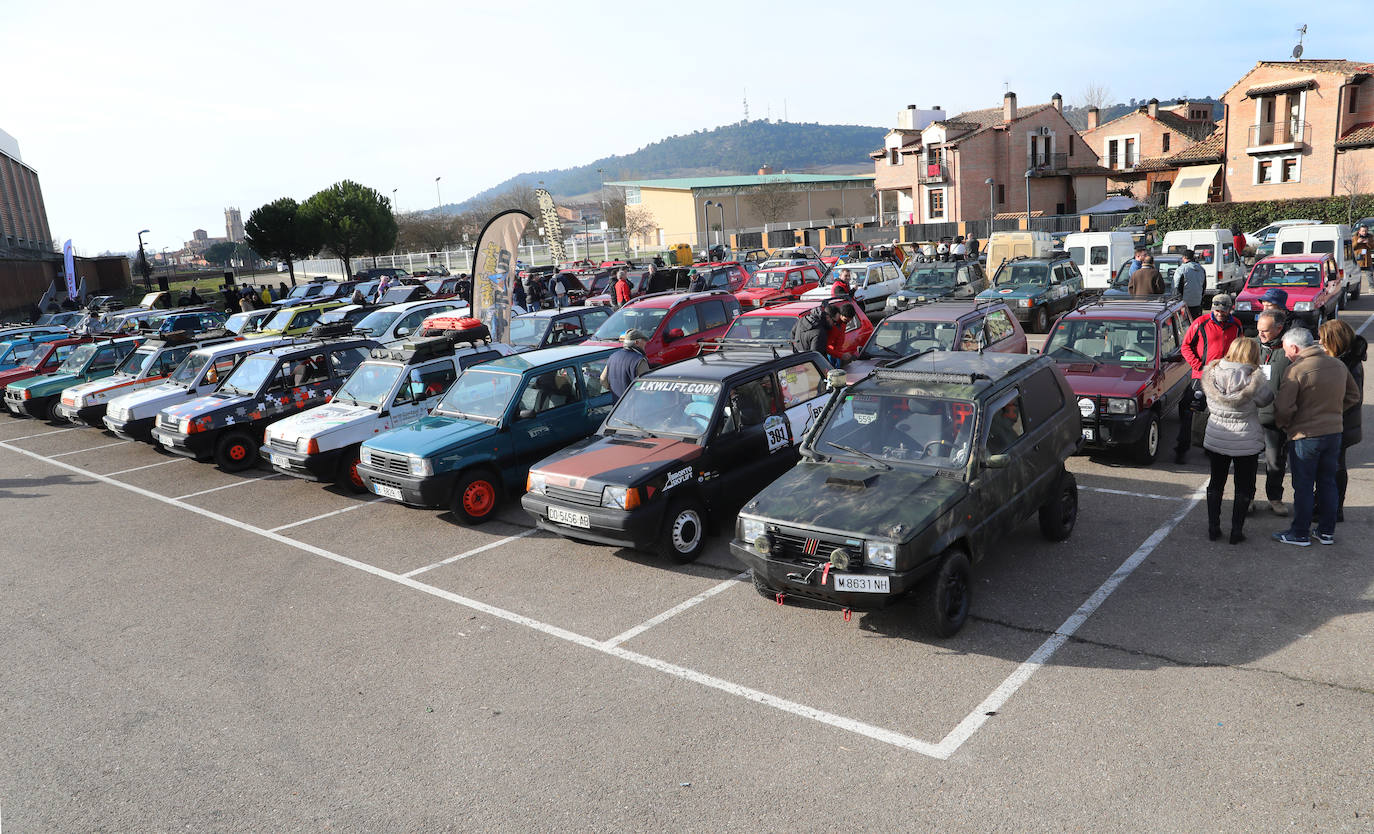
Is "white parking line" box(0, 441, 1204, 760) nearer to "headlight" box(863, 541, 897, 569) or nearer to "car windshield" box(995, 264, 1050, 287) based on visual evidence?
"headlight" box(863, 541, 897, 569)

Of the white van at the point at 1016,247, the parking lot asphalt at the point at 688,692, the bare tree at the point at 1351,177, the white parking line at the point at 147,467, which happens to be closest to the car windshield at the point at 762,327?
the parking lot asphalt at the point at 688,692

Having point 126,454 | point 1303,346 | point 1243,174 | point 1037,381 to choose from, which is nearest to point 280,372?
point 126,454

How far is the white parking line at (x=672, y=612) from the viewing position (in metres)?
6.48

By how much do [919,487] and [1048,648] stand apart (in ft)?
4.47

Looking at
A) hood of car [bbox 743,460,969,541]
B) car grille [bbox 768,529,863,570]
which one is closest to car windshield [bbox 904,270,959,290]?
hood of car [bbox 743,460,969,541]

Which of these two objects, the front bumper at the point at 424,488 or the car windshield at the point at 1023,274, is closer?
the front bumper at the point at 424,488

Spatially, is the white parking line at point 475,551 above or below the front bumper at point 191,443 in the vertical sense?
below

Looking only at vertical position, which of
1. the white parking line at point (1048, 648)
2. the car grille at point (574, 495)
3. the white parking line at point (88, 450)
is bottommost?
the white parking line at point (1048, 648)

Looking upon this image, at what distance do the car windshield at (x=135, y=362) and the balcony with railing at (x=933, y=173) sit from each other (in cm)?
5301

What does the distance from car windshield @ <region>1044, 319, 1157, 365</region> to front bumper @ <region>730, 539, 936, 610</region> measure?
5.80 meters

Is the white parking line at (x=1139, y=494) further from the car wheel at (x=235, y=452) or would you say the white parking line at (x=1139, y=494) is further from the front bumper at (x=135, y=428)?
the front bumper at (x=135, y=428)

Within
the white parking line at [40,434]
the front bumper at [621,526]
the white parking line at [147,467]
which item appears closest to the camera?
the front bumper at [621,526]

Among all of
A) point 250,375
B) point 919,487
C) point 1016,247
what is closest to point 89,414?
point 250,375

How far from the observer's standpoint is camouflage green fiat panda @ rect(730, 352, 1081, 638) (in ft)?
18.9
